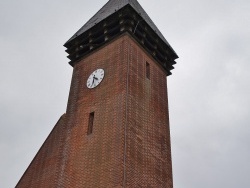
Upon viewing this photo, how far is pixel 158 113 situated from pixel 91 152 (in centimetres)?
417

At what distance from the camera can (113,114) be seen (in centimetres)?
1694

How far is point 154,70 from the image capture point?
20469 millimetres

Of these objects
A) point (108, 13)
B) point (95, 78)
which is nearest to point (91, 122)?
point (95, 78)

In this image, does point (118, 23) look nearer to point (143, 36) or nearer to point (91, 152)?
point (143, 36)

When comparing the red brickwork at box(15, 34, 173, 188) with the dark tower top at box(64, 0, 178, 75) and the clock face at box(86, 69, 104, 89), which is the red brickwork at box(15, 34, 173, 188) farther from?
the dark tower top at box(64, 0, 178, 75)

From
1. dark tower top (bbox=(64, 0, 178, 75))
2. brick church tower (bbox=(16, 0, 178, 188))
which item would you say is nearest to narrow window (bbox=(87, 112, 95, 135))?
brick church tower (bbox=(16, 0, 178, 188))

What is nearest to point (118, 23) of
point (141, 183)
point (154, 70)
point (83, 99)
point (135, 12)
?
point (135, 12)

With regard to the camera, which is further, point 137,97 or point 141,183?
point 137,97

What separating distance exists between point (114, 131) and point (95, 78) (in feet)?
12.6

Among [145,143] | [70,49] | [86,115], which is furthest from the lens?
[70,49]

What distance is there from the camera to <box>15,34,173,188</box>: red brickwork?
15688mm

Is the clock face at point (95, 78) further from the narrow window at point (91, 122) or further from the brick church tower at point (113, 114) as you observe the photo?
the narrow window at point (91, 122)

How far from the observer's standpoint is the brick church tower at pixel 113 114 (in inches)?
626

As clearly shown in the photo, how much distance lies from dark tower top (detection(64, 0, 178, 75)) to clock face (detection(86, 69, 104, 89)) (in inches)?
67.9
